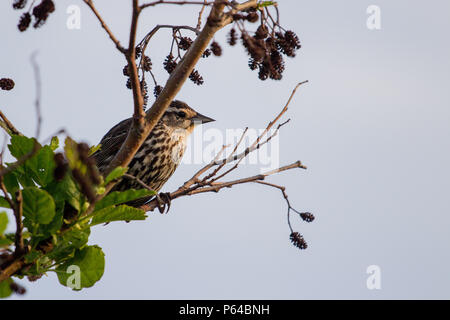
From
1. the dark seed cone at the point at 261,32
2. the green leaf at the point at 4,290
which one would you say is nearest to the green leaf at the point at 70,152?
the green leaf at the point at 4,290

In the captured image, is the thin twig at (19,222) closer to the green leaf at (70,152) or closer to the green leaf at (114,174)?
the green leaf at (70,152)

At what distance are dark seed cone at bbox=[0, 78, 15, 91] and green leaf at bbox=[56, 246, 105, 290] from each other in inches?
44.3

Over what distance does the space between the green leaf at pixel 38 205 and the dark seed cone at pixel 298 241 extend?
5.82ft

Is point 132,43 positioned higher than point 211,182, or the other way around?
point 132,43

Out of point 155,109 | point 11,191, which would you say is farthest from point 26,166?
point 155,109

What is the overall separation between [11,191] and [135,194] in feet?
2.27

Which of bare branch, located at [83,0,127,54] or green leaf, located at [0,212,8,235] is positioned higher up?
bare branch, located at [83,0,127,54]

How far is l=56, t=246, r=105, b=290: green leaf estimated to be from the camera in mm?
3496

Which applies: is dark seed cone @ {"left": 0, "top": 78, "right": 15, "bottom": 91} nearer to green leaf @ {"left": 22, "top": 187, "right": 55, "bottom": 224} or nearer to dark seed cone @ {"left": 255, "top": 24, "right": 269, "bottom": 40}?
green leaf @ {"left": 22, "top": 187, "right": 55, "bottom": 224}

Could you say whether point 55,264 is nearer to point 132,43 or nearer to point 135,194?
point 135,194

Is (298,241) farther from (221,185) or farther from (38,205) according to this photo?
(38,205)

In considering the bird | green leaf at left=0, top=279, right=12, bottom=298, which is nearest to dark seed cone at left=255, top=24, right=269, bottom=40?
green leaf at left=0, top=279, right=12, bottom=298

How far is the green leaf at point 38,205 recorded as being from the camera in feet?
10.1

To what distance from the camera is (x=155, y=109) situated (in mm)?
3393
